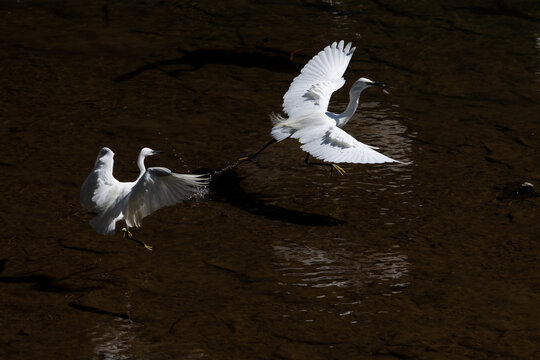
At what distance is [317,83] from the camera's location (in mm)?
5660

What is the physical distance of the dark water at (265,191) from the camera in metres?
3.80

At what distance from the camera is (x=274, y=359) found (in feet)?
11.6

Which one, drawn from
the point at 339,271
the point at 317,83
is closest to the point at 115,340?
the point at 339,271

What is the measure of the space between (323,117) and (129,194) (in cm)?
153

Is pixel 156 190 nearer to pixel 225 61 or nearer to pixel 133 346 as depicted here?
pixel 133 346

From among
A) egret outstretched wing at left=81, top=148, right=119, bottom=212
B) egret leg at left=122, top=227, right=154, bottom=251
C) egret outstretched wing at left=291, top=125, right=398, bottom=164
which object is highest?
egret outstretched wing at left=291, top=125, right=398, bottom=164

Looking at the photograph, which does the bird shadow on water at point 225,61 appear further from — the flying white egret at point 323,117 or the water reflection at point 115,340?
the water reflection at point 115,340

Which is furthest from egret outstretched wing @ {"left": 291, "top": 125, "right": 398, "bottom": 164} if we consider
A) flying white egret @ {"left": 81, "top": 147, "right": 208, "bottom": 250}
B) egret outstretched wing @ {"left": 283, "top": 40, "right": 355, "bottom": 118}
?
flying white egret @ {"left": 81, "top": 147, "right": 208, "bottom": 250}

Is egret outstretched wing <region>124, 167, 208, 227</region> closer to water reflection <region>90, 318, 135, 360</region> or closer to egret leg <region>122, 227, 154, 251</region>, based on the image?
egret leg <region>122, 227, 154, 251</region>

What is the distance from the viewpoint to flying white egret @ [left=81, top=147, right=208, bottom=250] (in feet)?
13.3

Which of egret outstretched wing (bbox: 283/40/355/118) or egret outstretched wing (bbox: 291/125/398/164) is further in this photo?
egret outstretched wing (bbox: 283/40/355/118)

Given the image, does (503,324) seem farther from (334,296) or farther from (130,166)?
(130,166)

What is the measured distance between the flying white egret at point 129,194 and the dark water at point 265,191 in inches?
9.3

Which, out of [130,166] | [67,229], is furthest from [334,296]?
[130,166]
